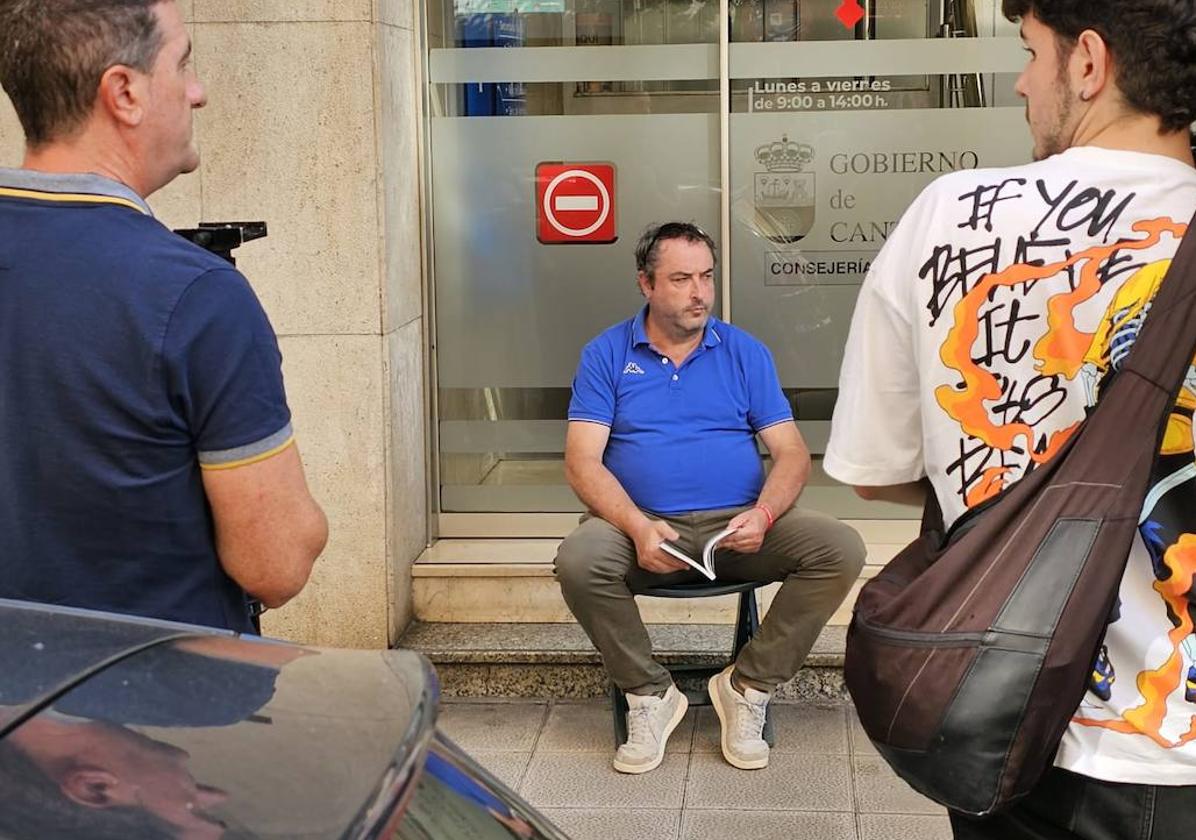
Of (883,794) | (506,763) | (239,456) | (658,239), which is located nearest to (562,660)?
(506,763)

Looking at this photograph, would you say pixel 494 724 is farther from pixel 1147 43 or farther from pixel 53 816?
pixel 53 816

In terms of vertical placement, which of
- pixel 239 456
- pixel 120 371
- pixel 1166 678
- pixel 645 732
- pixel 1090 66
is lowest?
pixel 645 732

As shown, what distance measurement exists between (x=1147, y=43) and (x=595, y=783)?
11.2 feet

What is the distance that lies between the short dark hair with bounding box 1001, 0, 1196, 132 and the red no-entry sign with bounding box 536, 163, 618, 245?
4219 mm

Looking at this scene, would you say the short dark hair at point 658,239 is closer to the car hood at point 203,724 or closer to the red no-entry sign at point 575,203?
the red no-entry sign at point 575,203

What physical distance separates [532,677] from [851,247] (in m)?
2.00

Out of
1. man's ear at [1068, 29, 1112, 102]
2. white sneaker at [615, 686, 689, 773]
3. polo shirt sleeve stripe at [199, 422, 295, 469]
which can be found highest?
man's ear at [1068, 29, 1112, 102]

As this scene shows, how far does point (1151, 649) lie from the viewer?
1898 millimetres

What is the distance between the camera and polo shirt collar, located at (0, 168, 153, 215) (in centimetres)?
229

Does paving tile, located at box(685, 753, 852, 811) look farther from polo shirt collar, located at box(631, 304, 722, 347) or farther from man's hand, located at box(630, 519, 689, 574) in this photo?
polo shirt collar, located at box(631, 304, 722, 347)

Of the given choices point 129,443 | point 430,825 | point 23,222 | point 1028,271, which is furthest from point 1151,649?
point 23,222

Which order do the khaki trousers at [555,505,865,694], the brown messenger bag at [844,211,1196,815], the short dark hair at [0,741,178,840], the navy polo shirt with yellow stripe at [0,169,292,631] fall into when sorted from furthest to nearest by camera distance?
1. the khaki trousers at [555,505,865,694]
2. the navy polo shirt with yellow stripe at [0,169,292,631]
3. the brown messenger bag at [844,211,1196,815]
4. the short dark hair at [0,741,178,840]

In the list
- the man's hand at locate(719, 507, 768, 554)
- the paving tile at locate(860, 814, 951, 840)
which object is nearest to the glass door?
the man's hand at locate(719, 507, 768, 554)

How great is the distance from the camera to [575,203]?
6.20 metres
